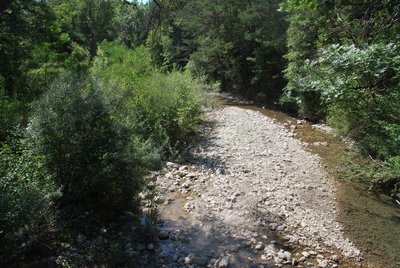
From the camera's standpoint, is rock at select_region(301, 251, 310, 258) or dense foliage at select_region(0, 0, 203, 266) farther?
rock at select_region(301, 251, 310, 258)

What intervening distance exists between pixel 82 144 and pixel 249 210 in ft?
11.2

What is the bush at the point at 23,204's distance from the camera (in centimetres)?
350

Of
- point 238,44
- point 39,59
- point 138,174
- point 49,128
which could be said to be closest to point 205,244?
point 138,174

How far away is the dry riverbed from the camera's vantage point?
509cm

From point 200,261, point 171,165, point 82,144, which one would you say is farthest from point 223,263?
point 171,165

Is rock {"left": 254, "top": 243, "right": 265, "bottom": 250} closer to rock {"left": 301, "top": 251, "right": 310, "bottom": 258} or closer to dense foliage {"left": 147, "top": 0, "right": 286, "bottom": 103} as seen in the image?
rock {"left": 301, "top": 251, "right": 310, "bottom": 258}

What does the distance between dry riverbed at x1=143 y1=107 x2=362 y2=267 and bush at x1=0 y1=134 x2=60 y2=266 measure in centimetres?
176

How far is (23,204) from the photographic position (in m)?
3.66

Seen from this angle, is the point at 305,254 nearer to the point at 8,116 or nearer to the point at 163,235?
the point at 163,235

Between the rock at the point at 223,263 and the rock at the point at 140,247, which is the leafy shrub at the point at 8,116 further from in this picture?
the rock at the point at 223,263

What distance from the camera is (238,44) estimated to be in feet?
66.8

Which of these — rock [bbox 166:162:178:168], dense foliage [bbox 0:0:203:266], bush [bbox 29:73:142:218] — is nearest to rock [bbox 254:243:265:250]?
dense foliage [bbox 0:0:203:266]

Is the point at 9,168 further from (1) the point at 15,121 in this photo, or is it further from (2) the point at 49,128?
(1) the point at 15,121

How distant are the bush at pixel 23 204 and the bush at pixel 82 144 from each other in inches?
14.4
